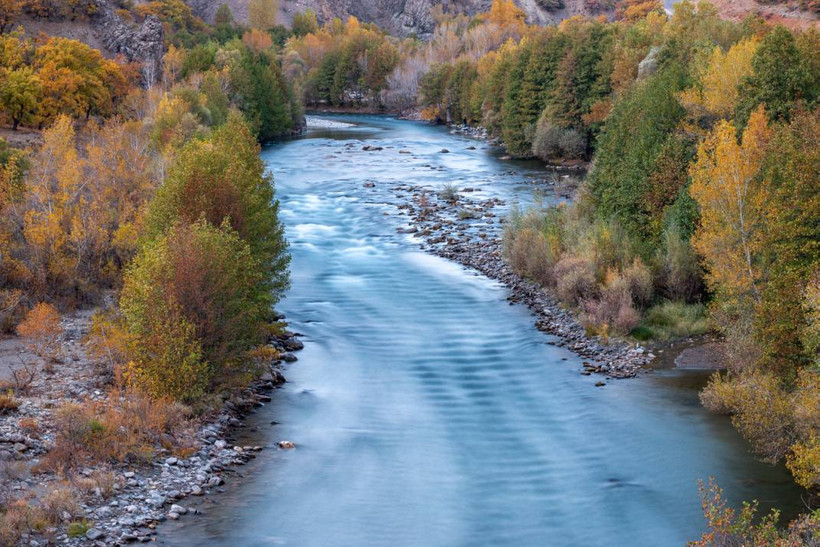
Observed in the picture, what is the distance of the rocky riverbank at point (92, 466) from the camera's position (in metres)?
22.1

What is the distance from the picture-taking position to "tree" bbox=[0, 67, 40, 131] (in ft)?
214

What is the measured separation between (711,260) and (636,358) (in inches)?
207

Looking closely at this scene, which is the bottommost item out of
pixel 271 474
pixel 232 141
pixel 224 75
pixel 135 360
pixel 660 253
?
pixel 271 474

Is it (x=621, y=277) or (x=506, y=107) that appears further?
(x=506, y=107)

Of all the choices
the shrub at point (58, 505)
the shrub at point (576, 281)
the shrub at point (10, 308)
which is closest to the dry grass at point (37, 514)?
the shrub at point (58, 505)

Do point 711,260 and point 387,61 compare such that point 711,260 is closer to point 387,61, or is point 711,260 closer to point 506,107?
point 506,107

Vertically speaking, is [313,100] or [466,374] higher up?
[313,100]

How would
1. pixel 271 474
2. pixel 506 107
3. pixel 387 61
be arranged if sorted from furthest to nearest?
pixel 387 61 → pixel 506 107 → pixel 271 474

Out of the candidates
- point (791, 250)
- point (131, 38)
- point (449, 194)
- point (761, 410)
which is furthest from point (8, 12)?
point (761, 410)

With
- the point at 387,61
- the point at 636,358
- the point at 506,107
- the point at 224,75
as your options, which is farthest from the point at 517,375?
the point at 387,61

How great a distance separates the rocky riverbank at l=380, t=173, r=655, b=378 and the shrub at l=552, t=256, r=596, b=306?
2.55ft

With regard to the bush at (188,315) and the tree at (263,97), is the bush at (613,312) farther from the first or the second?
the tree at (263,97)

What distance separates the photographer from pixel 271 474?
87.5ft

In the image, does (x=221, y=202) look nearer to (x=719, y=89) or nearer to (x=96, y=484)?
(x=96, y=484)
